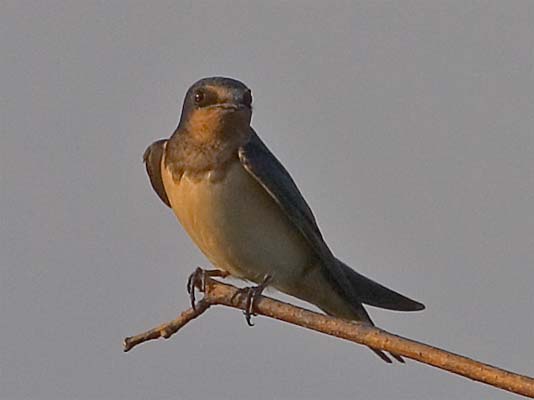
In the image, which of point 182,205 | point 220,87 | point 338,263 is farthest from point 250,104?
point 338,263

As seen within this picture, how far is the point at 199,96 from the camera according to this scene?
239 inches

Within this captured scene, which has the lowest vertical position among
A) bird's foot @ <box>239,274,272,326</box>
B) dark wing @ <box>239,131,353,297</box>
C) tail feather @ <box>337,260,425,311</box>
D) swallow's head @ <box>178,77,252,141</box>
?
bird's foot @ <box>239,274,272,326</box>

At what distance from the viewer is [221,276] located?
20.0 ft

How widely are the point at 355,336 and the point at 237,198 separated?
82.1 inches

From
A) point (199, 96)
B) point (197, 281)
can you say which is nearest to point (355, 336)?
point (197, 281)

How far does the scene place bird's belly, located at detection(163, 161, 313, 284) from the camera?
5.81 metres

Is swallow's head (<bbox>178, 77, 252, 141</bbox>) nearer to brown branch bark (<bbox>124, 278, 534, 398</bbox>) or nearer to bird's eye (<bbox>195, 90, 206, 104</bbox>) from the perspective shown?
bird's eye (<bbox>195, 90, 206, 104</bbox>)

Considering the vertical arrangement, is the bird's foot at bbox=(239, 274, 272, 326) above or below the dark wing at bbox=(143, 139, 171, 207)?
below

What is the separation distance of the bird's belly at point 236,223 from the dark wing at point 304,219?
0.05 m

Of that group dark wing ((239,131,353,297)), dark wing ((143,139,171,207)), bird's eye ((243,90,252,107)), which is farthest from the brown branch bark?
dark wing ((143,139,171,207))

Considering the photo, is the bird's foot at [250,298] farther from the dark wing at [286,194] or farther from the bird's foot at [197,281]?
the dark wing at [286,194]

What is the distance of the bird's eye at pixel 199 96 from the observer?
6055 millimetres

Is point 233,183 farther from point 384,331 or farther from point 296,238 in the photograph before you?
point 384,331

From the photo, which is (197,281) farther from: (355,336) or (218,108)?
(355,336)
